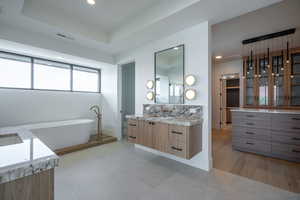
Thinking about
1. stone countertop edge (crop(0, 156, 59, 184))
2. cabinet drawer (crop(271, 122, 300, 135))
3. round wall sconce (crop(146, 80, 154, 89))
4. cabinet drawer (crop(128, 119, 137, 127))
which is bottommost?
cabinet drawer (crop(271, 122, 300, 135))

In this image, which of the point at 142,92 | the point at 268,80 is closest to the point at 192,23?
the point at 142,92

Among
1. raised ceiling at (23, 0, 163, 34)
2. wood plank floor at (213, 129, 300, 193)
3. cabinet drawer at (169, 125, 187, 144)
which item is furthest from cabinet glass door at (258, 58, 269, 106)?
raised ceiling at (23, 0, 163, 34)

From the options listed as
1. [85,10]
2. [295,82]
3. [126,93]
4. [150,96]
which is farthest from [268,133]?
[85,10]

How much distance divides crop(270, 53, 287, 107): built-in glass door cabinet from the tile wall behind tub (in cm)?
295

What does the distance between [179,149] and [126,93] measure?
2.96 m

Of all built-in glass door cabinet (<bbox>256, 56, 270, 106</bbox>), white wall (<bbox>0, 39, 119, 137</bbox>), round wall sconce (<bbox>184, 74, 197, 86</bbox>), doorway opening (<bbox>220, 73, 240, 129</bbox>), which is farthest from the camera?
doorway opening (<bbox>220, 73, 240, 129</bbox>)

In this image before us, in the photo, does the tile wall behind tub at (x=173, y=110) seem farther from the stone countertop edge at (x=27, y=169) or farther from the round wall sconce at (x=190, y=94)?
the stone countertop edge at (x=27, y=169)

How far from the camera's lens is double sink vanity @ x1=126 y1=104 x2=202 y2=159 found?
2193 millimetres

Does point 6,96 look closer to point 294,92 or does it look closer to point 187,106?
point 187,106

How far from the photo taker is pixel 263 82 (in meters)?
4.06

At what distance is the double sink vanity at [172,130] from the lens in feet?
7.19

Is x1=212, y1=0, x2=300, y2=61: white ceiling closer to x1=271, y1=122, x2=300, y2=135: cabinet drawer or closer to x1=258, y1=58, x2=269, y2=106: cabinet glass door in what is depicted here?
x1=258, y1=58, x2=269, y2=106: cabinet glass door

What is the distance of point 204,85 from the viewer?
2445mm

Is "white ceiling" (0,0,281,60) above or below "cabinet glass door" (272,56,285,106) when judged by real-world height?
above
